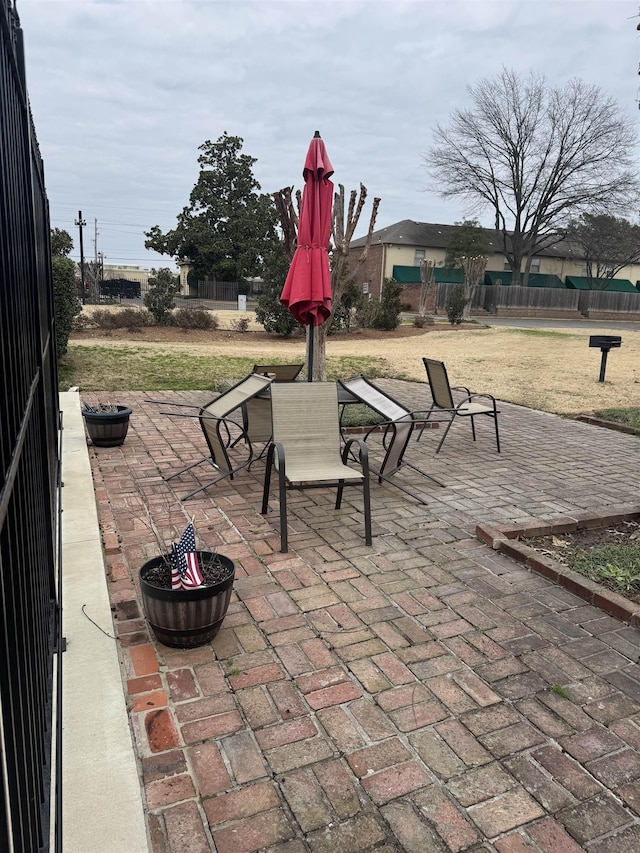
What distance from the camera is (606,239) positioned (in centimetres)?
4488

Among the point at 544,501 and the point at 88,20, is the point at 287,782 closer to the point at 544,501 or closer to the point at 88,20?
the point at 544,501

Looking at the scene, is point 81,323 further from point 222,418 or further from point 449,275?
point 449,275

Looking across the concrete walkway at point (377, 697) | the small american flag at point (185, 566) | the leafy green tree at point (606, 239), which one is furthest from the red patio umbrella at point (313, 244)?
the leafy green tree at point (606, 239)

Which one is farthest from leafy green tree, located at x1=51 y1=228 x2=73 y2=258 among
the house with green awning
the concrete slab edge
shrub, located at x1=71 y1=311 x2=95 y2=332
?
the house with green awning

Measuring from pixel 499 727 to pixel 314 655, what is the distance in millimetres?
824

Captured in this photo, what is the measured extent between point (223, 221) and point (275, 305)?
24265 mm

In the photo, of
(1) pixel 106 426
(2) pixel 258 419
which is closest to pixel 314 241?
(2) pixel 258 419

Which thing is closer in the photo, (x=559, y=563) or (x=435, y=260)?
(x=559, y=563)

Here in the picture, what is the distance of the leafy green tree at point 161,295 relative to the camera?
22562mm

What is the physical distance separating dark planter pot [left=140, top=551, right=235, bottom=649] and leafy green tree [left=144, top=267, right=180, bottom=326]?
21.3 m

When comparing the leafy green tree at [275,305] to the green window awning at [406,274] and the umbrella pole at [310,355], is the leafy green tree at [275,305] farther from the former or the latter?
the green window awning at [406,274]

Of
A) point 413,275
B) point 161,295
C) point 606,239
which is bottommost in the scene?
point 161,295

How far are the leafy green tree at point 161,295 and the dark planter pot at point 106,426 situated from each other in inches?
694

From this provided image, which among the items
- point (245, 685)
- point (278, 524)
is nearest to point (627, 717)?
point (245, 685)
